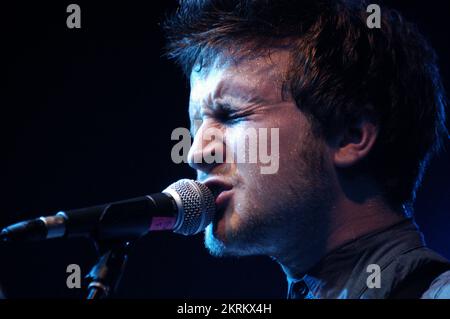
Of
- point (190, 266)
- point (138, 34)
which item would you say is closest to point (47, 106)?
point (138, 34)

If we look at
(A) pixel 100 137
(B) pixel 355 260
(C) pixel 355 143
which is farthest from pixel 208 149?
(A) pixel 100 137

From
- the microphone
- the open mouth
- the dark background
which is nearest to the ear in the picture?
the open mouth

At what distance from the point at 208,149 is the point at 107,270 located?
29.3 inches

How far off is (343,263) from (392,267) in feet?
0.67

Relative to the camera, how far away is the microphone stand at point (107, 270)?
138 cm

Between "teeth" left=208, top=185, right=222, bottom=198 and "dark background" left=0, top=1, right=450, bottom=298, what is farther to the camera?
"dark background" left=0, top=1, right=450, bottom=298

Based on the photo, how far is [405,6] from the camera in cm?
309

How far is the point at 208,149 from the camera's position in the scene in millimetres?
2051

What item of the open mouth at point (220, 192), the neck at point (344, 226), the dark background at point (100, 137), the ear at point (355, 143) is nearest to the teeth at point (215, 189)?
the open mouth at point (220, 192)

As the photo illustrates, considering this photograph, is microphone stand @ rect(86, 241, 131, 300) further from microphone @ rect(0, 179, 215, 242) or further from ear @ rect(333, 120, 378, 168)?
ear @ rect(333, 120, 378, 168)

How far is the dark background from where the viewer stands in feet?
10.4

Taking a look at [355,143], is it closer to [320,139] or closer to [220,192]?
[320,139]

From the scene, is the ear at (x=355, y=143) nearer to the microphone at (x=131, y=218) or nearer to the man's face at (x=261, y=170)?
the man's face at (x=261, y=170)
